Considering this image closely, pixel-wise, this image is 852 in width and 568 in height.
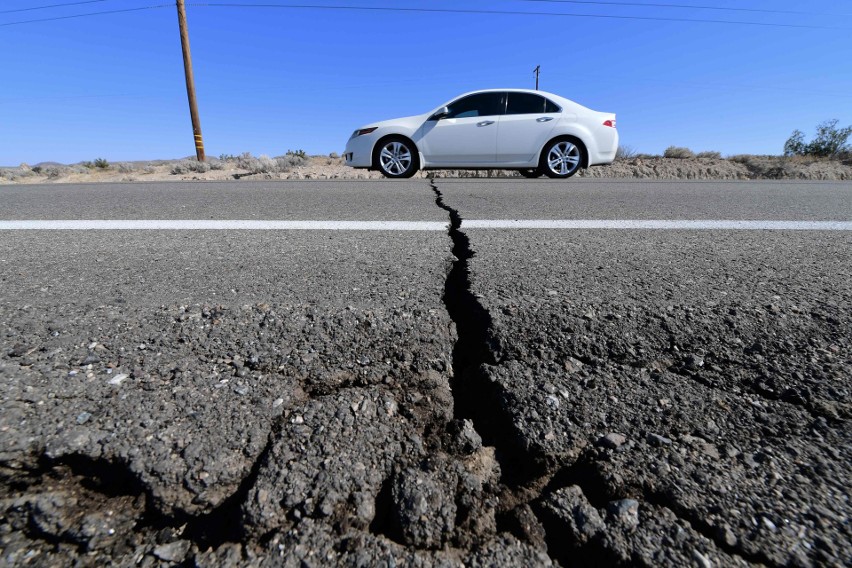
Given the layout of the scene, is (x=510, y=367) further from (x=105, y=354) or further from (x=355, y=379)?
(x=105, y=354)

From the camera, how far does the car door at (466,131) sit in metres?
7.92

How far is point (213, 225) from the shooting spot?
3.20 metres

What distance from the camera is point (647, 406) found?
1.14m

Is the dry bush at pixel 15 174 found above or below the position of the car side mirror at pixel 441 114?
below

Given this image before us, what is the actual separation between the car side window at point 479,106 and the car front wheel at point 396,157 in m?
0.91

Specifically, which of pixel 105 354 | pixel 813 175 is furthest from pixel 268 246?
pixel 813 175

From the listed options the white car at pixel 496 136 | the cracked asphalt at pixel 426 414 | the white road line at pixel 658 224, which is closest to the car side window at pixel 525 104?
the white car at pixel 496 136

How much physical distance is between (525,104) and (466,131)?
112 cm

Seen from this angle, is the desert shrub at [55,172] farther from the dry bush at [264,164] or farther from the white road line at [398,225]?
the white road line at [398,225]

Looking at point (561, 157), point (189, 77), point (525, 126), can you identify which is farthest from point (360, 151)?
point (189, 77)

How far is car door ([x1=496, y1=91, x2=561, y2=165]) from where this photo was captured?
7926mm

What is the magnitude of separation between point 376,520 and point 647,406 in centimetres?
69

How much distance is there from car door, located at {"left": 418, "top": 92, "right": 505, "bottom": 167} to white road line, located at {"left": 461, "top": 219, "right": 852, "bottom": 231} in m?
4.95

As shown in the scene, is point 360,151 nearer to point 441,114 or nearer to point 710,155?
point 441,114
